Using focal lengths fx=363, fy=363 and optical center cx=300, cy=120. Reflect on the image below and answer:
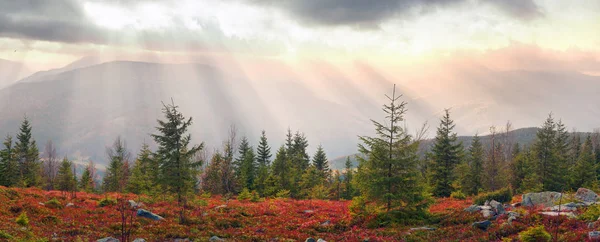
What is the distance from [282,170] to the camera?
4994 centimetres

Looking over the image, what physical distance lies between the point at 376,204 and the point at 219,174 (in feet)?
120

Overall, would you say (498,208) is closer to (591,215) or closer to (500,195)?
(591,215)

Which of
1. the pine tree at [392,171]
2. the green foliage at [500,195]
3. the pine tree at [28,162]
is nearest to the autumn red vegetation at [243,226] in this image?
the pine tree at [392,171]

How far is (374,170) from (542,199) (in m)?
10.3

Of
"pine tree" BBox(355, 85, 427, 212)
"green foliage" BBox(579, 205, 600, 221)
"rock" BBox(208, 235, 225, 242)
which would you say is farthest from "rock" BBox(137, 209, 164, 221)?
"green foliage" BBox(579, 205, 600, 221)

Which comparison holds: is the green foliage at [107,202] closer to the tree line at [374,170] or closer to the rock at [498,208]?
the tree line at [374,170]

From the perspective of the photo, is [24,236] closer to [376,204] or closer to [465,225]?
[376,204]

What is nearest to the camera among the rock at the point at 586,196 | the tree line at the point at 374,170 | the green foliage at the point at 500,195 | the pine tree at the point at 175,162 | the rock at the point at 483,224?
the rock at the point at 483,224

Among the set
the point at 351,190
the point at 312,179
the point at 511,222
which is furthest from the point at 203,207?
the point at 351,190

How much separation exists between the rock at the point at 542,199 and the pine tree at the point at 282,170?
31.1 m

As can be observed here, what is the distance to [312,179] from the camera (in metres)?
51.7

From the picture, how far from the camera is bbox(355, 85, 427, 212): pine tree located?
68.6ft

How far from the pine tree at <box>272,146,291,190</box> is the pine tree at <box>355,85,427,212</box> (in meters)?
27.9

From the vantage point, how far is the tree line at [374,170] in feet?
70.0
